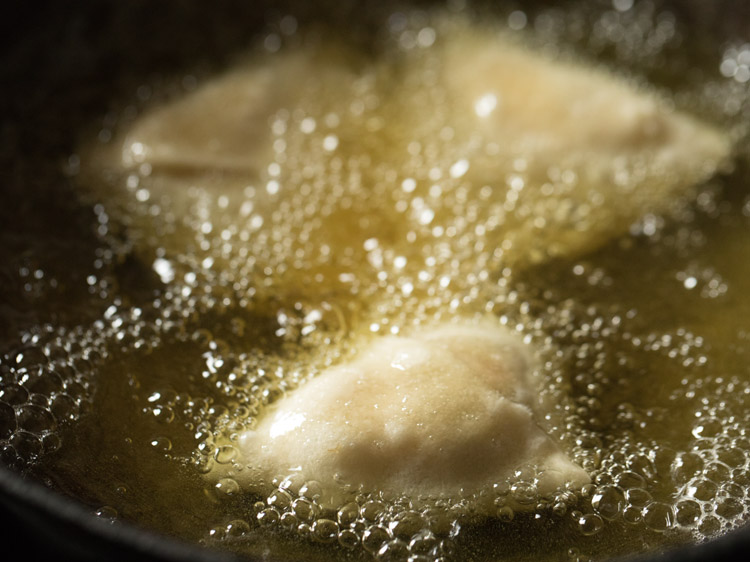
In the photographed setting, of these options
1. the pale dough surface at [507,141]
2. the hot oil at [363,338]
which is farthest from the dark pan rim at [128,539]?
the pale dough surface at [507,141]

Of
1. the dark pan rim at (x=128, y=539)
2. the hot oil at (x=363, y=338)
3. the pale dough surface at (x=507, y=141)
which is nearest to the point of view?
the dark pan rim at (x=128, y=539)

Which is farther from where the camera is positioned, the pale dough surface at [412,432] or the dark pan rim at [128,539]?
the pale dough surface at [412,432]

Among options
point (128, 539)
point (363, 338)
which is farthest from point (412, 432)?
point (128, 539)

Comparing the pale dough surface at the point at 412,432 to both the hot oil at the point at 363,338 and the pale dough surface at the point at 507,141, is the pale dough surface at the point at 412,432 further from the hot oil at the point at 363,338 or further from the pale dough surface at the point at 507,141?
the pale dough surface at the point at 507,141

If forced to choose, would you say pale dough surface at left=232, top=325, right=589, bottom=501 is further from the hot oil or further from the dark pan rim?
the dark pan rim

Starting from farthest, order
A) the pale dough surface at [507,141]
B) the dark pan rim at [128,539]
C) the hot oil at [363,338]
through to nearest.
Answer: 1. the pale dough surface at [507,141]
2. the hot oil at [363,338]
3. the dark pan rim at [128,539]

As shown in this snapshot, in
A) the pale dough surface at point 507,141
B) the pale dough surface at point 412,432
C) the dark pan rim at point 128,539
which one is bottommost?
the dark pan rim at point 128,539

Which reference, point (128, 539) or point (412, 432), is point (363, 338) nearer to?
point (412, 432)

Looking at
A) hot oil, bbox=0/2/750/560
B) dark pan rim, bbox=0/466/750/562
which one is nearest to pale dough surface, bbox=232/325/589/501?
hot oil, bbox=0/2/750/560

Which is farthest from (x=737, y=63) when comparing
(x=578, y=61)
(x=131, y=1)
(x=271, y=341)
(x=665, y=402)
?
(x=131, y=1)
